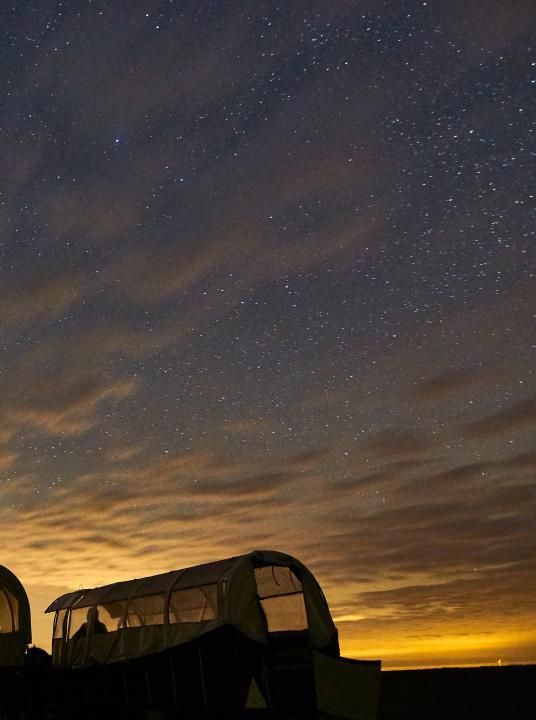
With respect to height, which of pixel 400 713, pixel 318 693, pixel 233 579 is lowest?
pixel 400 713

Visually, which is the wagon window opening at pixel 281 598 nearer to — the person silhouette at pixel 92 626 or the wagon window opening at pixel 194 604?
the wagon window opening at pixel 194 604

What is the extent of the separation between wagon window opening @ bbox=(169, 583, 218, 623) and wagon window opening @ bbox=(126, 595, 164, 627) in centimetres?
78

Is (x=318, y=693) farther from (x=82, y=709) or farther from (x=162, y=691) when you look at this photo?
(x=82, y=709)

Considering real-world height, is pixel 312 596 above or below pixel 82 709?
above

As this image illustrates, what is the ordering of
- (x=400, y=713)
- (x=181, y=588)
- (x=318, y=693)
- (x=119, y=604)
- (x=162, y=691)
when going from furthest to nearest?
(x=400, y=713) < (x=119, y=604) < (x=181, y=588) < (x=162, y=691) < (x=318, y=693)

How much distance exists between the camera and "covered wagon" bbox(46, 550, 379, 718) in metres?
17.8

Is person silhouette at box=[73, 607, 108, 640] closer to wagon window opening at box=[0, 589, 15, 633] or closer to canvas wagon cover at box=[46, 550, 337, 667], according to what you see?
canvas wagon cover at box=[46, 550, 337, 667]

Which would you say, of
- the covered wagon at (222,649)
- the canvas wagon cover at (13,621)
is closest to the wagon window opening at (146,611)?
the covered wagon at (222,649)

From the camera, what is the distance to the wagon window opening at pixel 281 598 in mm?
19172

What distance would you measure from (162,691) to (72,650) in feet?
15.5

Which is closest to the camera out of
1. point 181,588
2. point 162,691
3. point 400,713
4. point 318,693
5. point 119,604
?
point 318,693

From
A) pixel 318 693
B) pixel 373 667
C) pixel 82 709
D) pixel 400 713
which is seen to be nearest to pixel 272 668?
pixel 318 693

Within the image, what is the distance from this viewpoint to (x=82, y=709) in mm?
20953

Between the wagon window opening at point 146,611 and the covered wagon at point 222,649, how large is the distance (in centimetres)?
3
